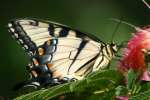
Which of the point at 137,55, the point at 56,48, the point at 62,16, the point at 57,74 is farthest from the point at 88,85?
the point at 62,16

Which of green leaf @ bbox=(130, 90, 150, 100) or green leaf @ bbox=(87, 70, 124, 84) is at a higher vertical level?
green leaf @ bbox=(87, 70, 124, 84)

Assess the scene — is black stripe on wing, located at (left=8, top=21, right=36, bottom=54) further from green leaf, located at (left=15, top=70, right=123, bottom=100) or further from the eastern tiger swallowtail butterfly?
green leaf, located at (left=15, top=70, right=123, bottom=100)

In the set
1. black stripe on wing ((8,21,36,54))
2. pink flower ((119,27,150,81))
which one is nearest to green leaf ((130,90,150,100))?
pink flower ((119,27,150,81))

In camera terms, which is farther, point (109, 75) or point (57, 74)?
point (57, 74)

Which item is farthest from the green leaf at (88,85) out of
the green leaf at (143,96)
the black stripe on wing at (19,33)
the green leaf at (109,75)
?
the black stripe on wing at (19,33)

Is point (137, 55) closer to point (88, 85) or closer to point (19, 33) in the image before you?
point (88, 85)

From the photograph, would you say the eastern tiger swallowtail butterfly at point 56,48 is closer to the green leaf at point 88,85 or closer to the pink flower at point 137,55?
the pink flower at point 137,55

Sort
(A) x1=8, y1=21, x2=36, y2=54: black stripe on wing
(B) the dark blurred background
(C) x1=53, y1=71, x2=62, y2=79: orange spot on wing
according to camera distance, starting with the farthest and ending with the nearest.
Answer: (B) the dark blurred background → (A) x1=8, y1=21, x2=36, y2=54: black stripe on wing → (C) x1=53, y1=71, x2=62, y2=79: orange spot on wing
